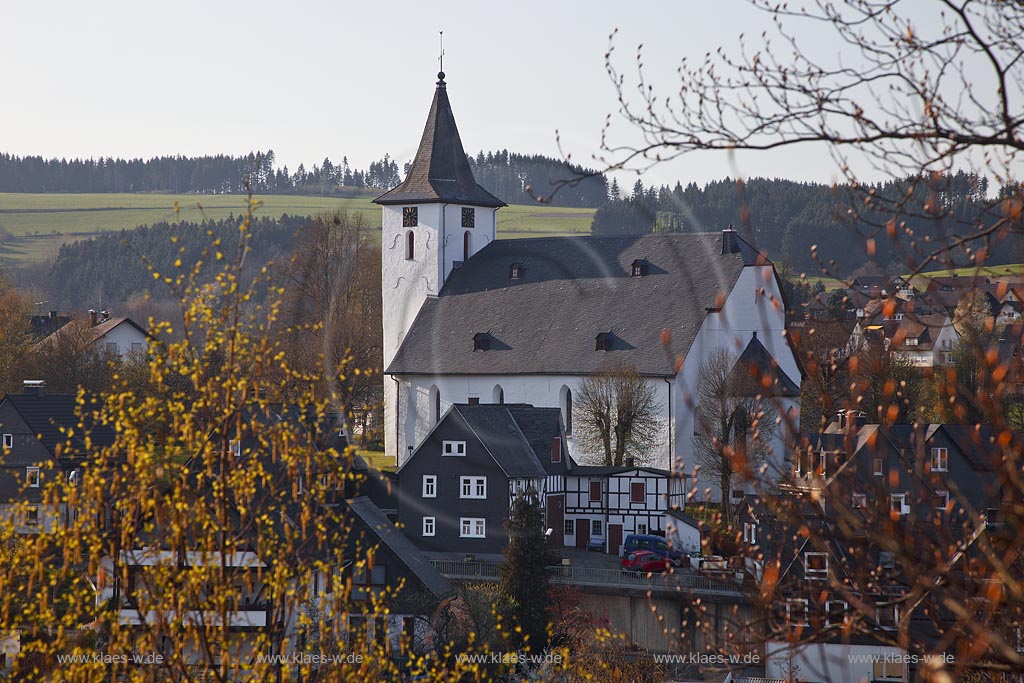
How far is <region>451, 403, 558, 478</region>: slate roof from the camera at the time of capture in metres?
35.6

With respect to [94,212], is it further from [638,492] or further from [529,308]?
[638,492]

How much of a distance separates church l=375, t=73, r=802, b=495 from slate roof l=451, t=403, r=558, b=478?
472 centimetres

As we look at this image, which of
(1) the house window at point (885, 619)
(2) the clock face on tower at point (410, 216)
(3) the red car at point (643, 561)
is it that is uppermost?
(2) the clock face on tower at point (410, 216)

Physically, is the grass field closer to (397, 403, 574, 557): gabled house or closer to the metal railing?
(397, 403, 574, 557): gabled house

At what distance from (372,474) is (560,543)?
5807 millimetres

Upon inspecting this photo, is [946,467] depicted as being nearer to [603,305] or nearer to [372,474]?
[603,305]

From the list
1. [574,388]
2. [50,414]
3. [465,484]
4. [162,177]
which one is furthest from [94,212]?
[465,484]

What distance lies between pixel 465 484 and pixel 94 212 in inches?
4564

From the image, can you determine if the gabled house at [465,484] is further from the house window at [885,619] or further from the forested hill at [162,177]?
the forested hill at [162,177]

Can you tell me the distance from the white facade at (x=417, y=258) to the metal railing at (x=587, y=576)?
15005mm

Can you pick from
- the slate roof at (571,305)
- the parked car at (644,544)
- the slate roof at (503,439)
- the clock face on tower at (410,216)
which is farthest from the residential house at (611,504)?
the clock face on tower at (410,216)

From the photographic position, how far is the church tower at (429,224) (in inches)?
1898

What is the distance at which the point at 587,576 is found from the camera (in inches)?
1256

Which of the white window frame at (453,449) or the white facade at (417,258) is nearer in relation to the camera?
the white window frame at (453,449)
